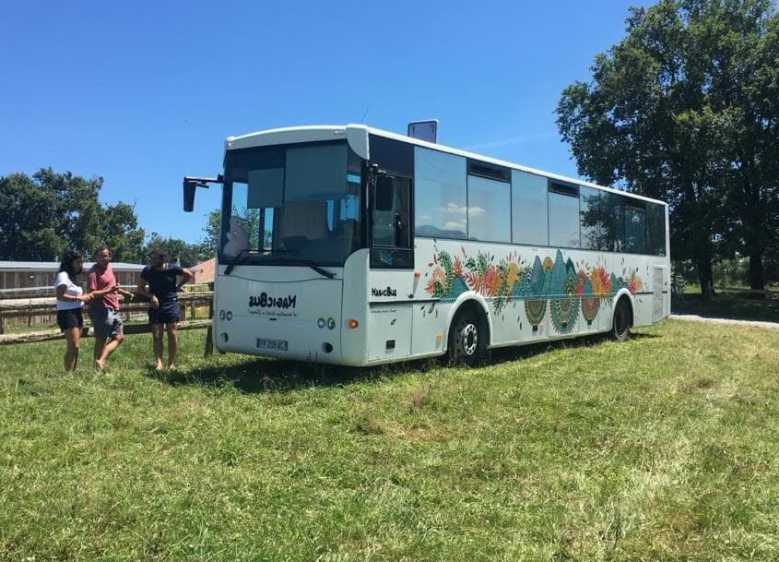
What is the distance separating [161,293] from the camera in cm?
973

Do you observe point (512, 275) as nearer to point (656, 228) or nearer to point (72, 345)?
point (72, 345)

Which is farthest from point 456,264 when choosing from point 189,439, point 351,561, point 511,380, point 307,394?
point 351,561

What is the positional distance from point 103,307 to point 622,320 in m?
11.1

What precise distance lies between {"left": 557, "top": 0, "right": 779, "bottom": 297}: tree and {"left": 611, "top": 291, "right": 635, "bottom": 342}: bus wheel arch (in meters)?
16.2

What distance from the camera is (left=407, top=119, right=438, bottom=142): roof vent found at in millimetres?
11117

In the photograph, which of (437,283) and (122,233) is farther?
(122,233)

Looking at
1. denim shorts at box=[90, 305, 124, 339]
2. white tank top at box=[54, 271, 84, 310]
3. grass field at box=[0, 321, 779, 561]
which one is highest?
white tank top at box=[54, 271, 84, 310]

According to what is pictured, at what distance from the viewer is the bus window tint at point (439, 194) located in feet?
30.8

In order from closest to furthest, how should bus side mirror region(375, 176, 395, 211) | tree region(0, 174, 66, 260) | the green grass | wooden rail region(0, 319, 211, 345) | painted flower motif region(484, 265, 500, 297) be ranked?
1. bus side mirror region(375, 176, 395, 211)
2. painted flower motif region(484, 265, 500, 297)
3. wooden rail region(0, 319, 211, 345)
4. the green grass
5. tree region(0, 174, 66, 260)

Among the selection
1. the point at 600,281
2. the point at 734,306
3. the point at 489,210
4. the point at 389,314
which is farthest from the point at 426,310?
the point at 734,306

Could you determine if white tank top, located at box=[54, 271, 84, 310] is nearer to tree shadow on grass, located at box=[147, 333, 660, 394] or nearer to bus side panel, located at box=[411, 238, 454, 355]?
A: tree shadow on grass, located at box=[147, 333, 660, 394]

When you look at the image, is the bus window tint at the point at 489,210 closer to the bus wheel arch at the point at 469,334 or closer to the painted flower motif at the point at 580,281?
the bus wheel arch at the point at 469,334

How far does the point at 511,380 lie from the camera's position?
8.84m

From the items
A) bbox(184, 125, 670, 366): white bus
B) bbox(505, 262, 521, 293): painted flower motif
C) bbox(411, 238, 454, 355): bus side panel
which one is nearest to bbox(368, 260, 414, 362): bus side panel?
bbox(184, 125, 670, 366): white bus
